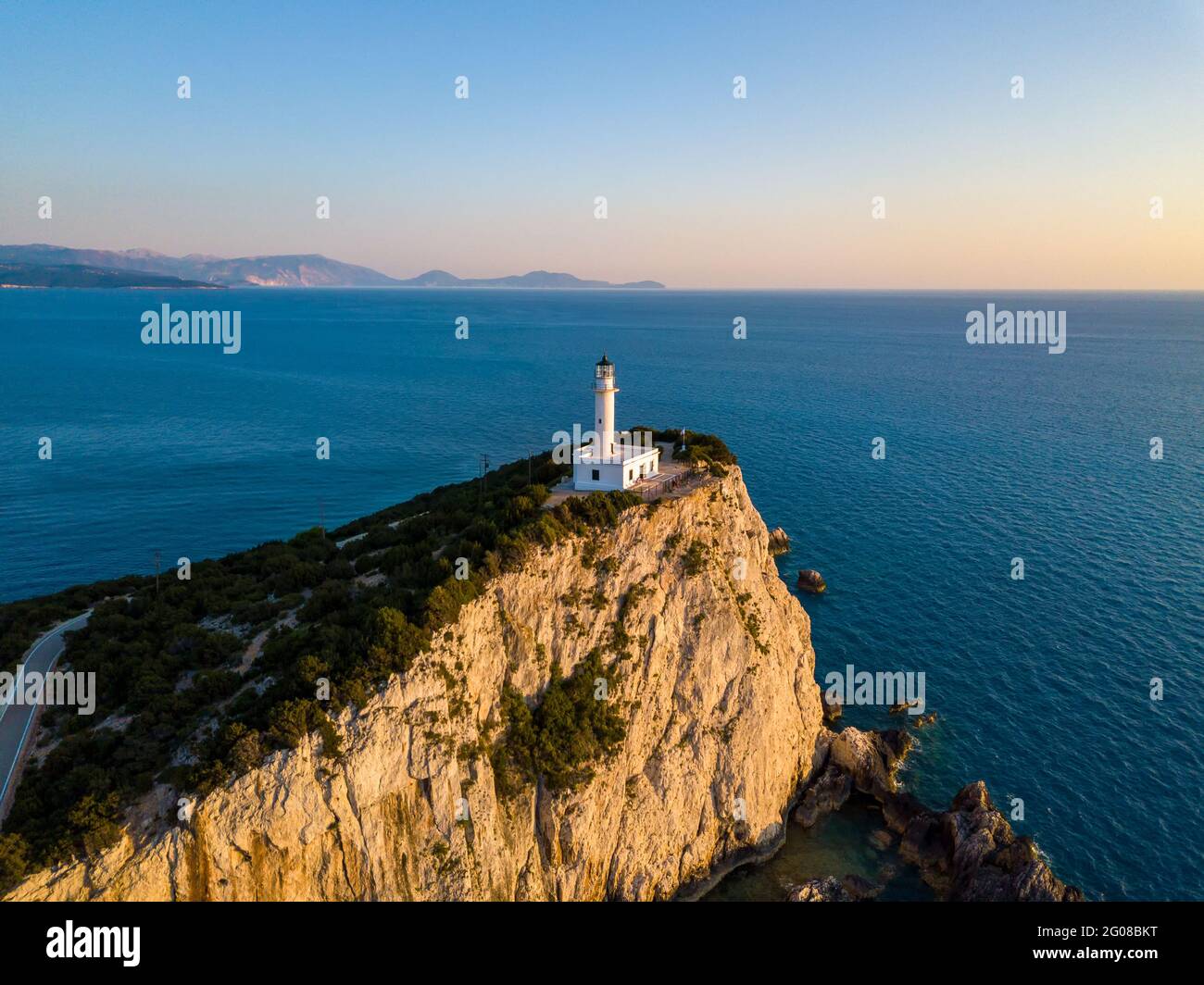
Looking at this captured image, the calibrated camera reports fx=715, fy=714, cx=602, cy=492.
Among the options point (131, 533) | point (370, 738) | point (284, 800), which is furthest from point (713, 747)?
point (131, 533)

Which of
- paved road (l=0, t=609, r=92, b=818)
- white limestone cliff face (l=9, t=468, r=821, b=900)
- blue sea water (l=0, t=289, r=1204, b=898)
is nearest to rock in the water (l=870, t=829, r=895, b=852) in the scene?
blue sea water (l=0, t=289, r=1204, b=898)

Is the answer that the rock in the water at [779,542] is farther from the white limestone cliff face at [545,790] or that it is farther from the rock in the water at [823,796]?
the rock in the water at [823,796]

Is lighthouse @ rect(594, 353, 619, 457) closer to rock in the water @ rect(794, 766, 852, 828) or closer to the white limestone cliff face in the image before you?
the white limestone cliff face

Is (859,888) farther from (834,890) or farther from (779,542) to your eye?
(779,542)

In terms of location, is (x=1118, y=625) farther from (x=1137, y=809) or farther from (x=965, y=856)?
(x=965, y=856)

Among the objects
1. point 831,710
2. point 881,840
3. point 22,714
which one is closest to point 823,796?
point 881,840
